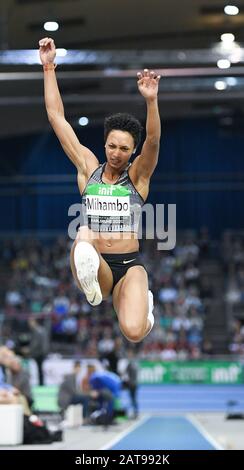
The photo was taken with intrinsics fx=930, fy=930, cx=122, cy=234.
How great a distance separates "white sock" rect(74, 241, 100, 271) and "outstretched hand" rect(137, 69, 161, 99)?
111 cm

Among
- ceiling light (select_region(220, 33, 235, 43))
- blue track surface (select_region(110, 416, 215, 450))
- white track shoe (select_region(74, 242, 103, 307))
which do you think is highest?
ceiling light (select_region(220, 33, 235, 43))

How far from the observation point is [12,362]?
13078 mm

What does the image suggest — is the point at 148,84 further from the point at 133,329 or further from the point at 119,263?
the point at 133,329

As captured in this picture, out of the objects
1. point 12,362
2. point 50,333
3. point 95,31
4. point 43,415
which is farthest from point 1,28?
point 50,333

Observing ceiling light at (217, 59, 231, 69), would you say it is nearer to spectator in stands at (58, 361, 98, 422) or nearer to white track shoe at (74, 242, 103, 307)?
spectator in stands at (58, 361, 98, 422)

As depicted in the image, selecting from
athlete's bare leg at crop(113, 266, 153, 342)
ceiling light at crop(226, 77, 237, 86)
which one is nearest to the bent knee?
athlete's bare leg at crop(113, 266, 153, 342)

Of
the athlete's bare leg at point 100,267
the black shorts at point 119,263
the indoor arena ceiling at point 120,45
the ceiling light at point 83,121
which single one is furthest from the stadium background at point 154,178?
the athlete's bare leg at point 100,267

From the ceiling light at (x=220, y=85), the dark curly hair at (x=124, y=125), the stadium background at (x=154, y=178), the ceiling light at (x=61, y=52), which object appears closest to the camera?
the dark curly hair at (x=124, y=125)

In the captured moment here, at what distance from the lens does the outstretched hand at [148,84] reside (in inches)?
250

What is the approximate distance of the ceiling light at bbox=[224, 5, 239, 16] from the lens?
47.1ft

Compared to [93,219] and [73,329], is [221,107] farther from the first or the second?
[93,219]

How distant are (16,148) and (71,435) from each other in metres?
19.1

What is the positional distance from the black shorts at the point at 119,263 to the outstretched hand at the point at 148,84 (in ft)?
3.78

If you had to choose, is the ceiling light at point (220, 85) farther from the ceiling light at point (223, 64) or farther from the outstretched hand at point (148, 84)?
the outstretched hand at point (148, 84)
